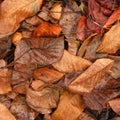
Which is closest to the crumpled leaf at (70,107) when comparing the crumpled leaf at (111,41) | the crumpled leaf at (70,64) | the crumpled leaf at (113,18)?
the crumpled leaf at (70,64)

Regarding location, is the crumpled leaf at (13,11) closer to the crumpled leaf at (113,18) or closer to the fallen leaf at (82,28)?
the fallen leaf at (82,28)

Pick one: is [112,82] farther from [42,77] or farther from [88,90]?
[42,77]

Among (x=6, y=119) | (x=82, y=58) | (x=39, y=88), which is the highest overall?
(x=82, y=58)

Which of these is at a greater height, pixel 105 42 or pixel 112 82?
pixel 105 42

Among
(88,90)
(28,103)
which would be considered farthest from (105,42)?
(28,103)

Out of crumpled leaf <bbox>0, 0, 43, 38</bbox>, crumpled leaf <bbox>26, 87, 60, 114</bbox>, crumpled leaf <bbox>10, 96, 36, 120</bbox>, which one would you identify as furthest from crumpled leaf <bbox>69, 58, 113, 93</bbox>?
crumpled leaf <bbox>0, 0, 43, 38</bbox>

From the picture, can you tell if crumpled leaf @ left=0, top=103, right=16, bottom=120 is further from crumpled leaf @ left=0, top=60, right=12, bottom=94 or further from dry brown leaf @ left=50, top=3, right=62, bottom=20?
dry brown leaf @ left=50, top=3, right=62, bottom=20
